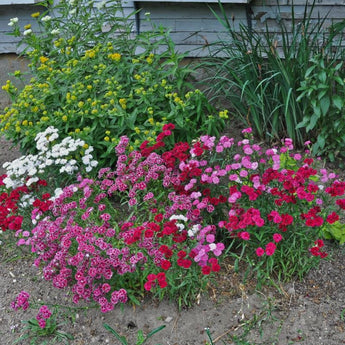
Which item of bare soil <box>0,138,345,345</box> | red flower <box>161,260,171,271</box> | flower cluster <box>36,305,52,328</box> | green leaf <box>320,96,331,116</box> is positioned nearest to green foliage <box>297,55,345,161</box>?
green leaf <box>320,96,331,116</box>

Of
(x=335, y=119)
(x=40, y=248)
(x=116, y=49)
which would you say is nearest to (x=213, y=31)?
(x=116, y=49)

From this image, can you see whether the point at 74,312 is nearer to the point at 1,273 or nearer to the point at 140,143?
the point at 1,273

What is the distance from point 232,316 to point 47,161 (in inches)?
60.3

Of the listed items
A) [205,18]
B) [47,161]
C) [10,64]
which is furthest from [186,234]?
[10,64]

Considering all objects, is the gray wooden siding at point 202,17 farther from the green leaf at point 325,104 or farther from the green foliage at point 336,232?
the green foliage at point 336,232

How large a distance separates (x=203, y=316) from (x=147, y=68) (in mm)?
1989

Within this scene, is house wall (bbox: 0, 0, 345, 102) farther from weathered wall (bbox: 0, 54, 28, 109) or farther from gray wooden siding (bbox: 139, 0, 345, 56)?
weathered wall (bbox: 0, 54, 28, 109)

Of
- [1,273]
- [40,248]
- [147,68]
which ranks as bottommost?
[1,273]

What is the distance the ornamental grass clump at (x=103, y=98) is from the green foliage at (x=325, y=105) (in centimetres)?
68

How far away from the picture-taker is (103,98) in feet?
13.2

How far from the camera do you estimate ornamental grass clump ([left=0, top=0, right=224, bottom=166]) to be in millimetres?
3754

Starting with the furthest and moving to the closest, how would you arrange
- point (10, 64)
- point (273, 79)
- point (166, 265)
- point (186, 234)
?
point (10, 64), point (273, 79), point (186, 234), point (166, 265)

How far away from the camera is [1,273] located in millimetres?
3455

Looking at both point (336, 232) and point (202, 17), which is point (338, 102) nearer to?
point (336, 232)
